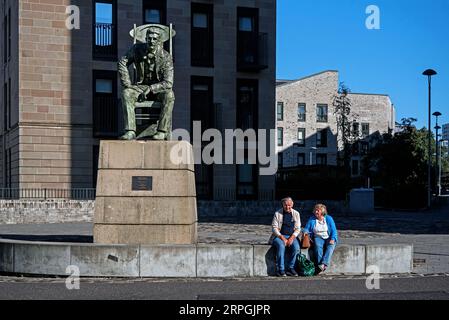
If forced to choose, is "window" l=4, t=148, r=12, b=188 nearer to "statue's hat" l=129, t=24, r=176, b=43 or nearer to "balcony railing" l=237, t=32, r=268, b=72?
"balcony railing" l=237, t=32, r=268, b=72

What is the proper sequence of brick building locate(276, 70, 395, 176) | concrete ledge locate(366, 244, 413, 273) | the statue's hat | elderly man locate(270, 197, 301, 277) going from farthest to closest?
brick building locate(276, 70, 395, 176) < the statue's hat < concrete ledge locate(366, 244, 413, 273) < elderly man locate(270, 197, 301, 277)

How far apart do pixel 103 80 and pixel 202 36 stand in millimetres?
5362

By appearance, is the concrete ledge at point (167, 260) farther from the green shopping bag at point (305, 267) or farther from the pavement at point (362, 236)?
the pavement at point (362, 236)

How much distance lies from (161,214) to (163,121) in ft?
6.06

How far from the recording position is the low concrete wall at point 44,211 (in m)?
24.0

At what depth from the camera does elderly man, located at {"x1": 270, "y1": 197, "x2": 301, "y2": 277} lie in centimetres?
1123

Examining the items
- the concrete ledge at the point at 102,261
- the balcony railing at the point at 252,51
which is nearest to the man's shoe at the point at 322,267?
the concrete ledge at the point at 102,261

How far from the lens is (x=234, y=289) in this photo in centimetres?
994

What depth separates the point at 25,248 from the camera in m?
11.4

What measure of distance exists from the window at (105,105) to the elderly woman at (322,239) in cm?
1946

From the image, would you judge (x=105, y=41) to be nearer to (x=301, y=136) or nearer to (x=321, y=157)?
(x=301, y=136)

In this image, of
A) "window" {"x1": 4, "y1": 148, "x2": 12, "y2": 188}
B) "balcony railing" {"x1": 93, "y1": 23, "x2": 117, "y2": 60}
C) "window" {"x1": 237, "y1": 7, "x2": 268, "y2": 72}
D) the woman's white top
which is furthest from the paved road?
"window" {"x1": 237, "y1": 7, "x2": 268, "y2": 72}

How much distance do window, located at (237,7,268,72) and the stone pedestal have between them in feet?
67.2

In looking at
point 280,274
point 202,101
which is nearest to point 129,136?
point 280,274
